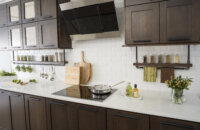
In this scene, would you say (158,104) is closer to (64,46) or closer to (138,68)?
(138,68)

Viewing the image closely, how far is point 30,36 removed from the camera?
236 centimetres

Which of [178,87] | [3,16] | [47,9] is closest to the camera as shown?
[178,87]

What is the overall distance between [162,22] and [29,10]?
218cm

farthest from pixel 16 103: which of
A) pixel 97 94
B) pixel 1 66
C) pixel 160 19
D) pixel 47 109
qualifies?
pixel 160 19

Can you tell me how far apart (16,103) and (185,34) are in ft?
8.40

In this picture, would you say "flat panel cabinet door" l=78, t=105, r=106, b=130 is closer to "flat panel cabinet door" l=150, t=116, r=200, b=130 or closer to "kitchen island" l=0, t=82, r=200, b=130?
"kitchen island" l=0, t=82, r=200, b=130

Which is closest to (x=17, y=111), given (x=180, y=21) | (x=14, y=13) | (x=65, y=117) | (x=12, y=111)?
(x=12, y=111)

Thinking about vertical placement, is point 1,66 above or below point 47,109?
above

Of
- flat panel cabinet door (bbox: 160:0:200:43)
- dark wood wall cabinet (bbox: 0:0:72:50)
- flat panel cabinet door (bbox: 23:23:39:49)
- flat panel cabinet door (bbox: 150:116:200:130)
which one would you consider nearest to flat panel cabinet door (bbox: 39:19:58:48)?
dark wood wall cabinet (bbox: 0:0:72:50)

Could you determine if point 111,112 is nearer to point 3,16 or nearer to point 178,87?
point 178,87

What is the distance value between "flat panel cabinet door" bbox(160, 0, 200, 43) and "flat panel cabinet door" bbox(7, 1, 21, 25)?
7.98ft

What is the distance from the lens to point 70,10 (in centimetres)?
193

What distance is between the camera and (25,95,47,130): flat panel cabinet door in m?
1.89

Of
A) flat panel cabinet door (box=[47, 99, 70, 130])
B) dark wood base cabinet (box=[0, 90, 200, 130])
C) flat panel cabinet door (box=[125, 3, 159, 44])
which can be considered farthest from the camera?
flat panel cabinet door (box=[47, 99, 70, 130])
